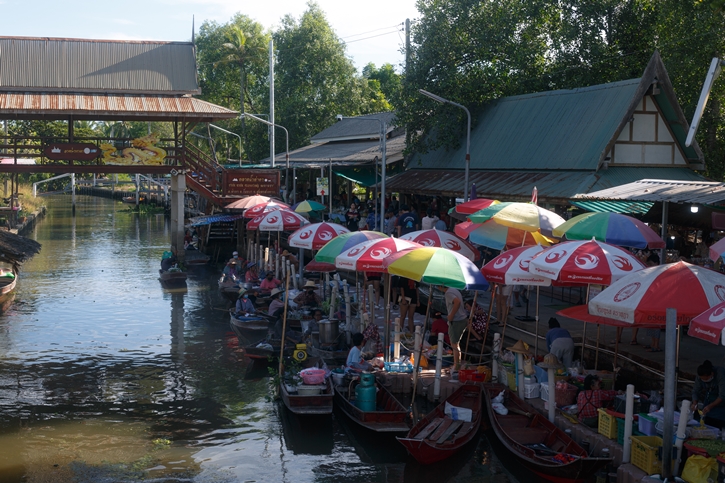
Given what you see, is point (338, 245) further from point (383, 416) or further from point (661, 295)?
point (661, 295)

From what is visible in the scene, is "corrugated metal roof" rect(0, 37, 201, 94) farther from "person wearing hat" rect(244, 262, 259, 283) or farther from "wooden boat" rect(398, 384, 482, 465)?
"wooden boat" rect(398, 384, 482, 465)

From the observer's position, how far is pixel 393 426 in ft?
Result: 48.8

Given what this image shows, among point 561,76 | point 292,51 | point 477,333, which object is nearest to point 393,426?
point 477,333

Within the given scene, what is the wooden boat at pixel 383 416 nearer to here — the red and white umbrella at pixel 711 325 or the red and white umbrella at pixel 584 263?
the red and white umbrella at pixel 584 263

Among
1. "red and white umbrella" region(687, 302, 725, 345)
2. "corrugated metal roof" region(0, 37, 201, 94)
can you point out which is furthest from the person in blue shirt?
"corrugated metal roof" region(0, 37, 201, 94)

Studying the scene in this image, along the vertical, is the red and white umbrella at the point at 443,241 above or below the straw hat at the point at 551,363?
above

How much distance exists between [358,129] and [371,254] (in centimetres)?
2999

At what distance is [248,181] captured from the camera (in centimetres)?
3709

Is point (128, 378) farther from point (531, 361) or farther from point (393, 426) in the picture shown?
point (531, 361)

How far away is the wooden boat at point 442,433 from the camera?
44.8ft

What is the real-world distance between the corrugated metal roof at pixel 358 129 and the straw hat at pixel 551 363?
28230mm

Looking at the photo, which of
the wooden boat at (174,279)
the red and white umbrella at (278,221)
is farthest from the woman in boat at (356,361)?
the wooden boat at (174,279)

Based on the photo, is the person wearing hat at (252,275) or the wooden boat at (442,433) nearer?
the wooden boat at (442,433)

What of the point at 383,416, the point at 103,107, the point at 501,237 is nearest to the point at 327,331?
the point at 501,237
